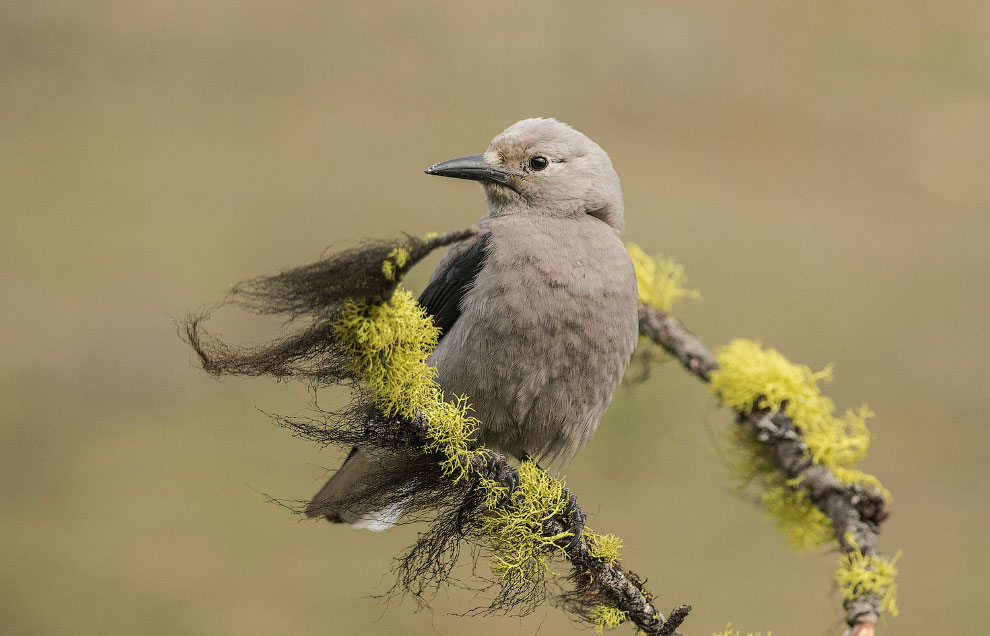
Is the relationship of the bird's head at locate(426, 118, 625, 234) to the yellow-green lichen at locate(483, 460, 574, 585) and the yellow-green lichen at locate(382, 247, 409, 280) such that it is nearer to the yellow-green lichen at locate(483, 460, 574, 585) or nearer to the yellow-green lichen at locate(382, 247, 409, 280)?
the yellow-green lichen at locate(483, 460, 574, 585)

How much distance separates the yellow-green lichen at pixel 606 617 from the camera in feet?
5.58

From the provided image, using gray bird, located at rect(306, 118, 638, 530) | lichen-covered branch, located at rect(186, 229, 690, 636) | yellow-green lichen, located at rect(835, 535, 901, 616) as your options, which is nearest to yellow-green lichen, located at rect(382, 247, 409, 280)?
lichen-covered branch, located at rect(186, 229, 690, 636)

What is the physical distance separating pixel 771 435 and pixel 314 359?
1.53 metres

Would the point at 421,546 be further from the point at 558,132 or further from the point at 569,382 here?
the point at 558,132

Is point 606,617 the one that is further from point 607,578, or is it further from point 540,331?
point 540,331

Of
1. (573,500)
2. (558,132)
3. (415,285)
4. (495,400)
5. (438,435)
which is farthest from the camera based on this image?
(415,285)

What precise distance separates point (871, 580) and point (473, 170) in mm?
1397

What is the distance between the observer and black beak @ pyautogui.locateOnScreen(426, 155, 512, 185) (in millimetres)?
2008

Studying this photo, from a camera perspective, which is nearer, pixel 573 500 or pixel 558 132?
pixel 573 500

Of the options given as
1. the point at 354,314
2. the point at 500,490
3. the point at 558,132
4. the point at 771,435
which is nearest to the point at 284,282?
the point at 354,314

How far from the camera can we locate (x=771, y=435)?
7.88 feet

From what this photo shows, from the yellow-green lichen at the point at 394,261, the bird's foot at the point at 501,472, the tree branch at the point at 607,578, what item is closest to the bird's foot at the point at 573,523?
the tree branch at the point at 607,578

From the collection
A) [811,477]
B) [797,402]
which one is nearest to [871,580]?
[811,477]

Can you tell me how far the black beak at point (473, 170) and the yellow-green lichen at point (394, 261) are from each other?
788 mm
